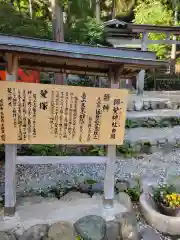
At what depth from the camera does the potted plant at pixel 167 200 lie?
168 inches

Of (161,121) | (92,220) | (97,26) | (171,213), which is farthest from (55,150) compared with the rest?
(97,26)

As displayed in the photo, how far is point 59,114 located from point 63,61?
0.83 m

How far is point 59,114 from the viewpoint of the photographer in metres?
3.84

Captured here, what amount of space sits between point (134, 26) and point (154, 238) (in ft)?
32.0

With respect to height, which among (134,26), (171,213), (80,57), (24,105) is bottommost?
(171,213)

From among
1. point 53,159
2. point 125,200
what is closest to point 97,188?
point 125,200

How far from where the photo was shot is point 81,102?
3826mm

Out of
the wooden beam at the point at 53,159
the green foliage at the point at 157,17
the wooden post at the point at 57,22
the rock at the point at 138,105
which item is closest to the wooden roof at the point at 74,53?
the wooden beam at the point at 53,159

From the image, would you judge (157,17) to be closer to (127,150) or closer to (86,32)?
(86,32)

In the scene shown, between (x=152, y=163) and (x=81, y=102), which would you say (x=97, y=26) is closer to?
(x=152, y=163)

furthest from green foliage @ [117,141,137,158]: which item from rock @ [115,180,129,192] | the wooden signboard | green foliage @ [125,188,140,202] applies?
the wooden signboard

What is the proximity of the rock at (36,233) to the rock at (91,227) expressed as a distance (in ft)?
1.63

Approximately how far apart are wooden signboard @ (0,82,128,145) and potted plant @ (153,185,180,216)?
1.52 meters

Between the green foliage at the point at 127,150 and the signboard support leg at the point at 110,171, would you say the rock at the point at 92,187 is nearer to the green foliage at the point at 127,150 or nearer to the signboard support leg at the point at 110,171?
the signboard support leg at the point at 110,171
